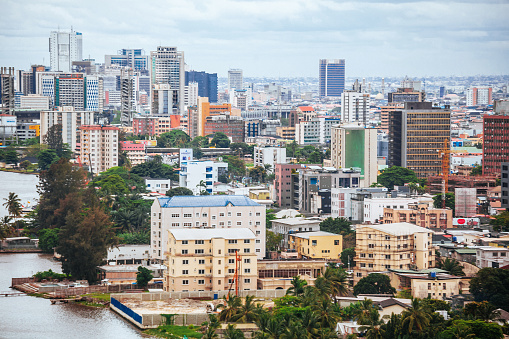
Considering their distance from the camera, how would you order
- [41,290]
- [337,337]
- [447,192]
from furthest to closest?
1. [447,192]
2. [41,290]
3. [337,337]

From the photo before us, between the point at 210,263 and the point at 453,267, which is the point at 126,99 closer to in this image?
the point at 210,263

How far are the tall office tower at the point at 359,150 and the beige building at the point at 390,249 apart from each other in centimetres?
1715

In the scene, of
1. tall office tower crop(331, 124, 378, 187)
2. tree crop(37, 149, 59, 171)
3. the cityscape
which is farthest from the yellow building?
tree crop(37, 149, 59, 171)

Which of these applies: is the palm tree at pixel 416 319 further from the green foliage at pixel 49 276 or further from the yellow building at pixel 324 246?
the green foliage at pixel 49 276

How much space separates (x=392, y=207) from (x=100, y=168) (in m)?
22.2

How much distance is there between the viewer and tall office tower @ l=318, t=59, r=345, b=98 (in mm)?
141125

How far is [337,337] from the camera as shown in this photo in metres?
17.7

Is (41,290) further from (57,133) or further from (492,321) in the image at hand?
(57,133)

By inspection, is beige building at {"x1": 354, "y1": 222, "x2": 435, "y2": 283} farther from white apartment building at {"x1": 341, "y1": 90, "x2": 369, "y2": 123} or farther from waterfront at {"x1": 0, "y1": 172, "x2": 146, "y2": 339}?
white apartment building at {"x1": 341, "y1": 90, "x2": 369, "y2": 123}

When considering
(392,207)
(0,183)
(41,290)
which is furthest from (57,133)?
(41,290)

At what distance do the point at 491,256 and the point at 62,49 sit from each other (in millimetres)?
108915

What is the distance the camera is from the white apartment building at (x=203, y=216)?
26266 mm

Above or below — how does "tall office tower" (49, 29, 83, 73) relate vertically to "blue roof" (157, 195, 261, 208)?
above

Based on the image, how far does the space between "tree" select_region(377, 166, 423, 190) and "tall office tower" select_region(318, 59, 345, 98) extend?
97.8 meters
